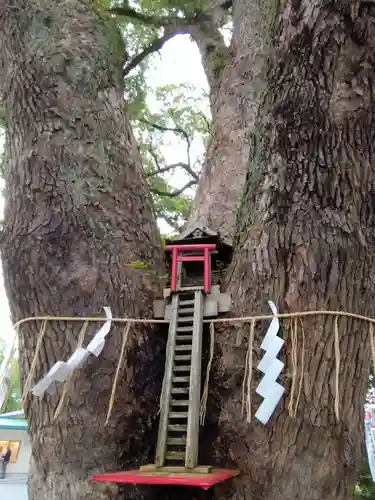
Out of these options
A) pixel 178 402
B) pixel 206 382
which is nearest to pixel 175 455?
pixel 178 402

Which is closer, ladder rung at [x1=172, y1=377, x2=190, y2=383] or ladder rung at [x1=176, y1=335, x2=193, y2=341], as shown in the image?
ladder rung at [x1=172, y1=377, x2=190, y2=383]

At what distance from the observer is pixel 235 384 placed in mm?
2275

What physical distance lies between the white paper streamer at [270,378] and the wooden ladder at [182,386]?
0.27 meters

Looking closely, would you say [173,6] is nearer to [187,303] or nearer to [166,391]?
[187,303]

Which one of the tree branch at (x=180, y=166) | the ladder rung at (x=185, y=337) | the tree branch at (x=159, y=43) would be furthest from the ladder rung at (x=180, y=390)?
the tree branch at (x=180, y=166)

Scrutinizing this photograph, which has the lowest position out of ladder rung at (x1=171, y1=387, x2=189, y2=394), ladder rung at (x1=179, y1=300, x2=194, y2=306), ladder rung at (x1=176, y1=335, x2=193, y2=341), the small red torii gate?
ladder rung at (x1=171, y1=387, x2=189, y2=394)

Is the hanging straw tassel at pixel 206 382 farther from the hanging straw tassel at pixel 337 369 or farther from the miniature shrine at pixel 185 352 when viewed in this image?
the hanging straw tassel at pixel 337 369

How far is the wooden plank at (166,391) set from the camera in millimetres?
2133

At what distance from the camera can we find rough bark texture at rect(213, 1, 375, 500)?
2117mm

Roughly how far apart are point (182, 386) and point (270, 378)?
0.40 meters

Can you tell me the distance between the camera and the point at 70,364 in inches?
→ 85.8

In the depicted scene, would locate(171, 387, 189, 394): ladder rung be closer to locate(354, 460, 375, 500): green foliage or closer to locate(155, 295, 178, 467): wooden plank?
locate(155, 295, 178, 467): wooden plank

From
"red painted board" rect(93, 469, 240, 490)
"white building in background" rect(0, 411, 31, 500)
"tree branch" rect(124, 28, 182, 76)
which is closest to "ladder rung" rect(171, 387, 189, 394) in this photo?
"red painted board" rect(93, 469, 240, 490)

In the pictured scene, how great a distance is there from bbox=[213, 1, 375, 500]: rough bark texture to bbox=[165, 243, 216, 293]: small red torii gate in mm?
158
